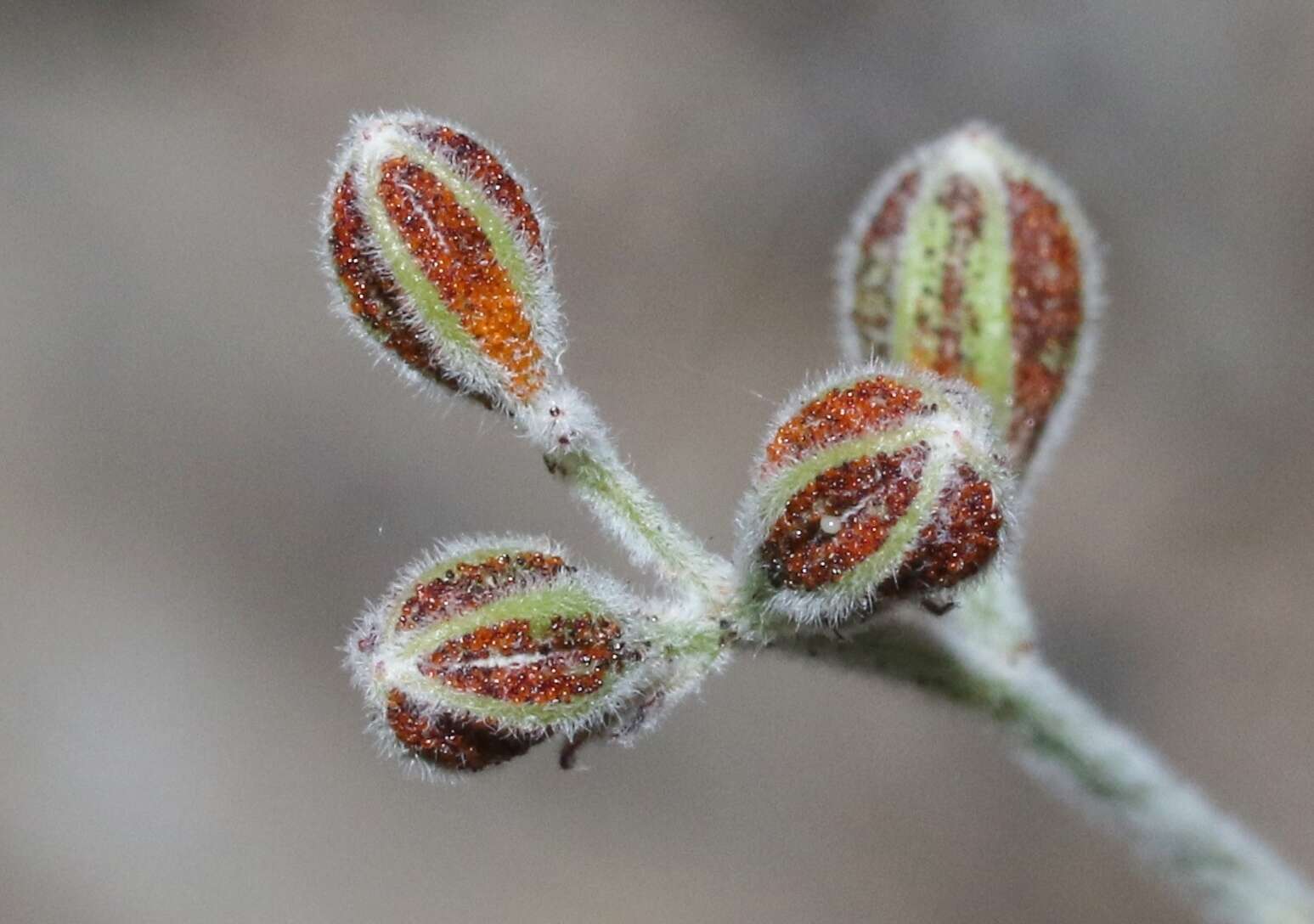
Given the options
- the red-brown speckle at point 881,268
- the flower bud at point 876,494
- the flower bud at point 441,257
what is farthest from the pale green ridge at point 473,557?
the red-brown speckle at point 881,268

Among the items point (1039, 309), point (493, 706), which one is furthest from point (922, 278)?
point (493, 706)

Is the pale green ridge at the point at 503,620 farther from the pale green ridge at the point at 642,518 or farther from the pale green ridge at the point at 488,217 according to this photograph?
the pale green ridge at the point at 488,217

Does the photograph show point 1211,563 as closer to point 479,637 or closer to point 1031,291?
point 1031,291

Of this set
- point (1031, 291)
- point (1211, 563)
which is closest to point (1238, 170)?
point (1211, 563)

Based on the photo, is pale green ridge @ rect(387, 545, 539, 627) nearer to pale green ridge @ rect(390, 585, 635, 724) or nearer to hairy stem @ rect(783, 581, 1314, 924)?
pale green ridge @ rect(390, 585, 635, 724)

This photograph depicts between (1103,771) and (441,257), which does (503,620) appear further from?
(1103,771)

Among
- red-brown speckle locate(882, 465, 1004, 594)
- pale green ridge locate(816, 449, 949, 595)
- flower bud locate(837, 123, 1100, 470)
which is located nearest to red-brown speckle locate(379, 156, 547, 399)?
pale green ridge locate(816, 449, 949, 595)

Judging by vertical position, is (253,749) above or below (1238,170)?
below
